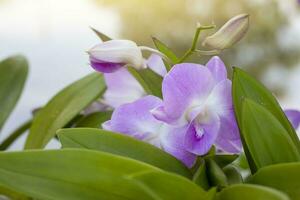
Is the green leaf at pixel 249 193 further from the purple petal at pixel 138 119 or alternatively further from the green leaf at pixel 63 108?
the green leaf at pixel 63 108

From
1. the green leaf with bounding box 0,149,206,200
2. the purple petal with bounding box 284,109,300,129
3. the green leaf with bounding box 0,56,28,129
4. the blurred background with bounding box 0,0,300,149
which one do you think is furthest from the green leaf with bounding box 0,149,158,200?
the blurred background with bounding box 0,0,300,149

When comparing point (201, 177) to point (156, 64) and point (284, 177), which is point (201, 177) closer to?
point (284, 177)

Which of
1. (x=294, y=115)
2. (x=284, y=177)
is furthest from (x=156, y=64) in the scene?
(x=284, y=177)

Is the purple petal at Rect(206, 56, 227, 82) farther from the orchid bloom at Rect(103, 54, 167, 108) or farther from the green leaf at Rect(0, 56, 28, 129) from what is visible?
the green leaf at Rect(0, 56, 28, 129)

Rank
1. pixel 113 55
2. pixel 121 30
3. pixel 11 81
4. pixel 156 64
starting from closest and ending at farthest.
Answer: pixel 113 55
pixel 156 64
pixel 11 81
pixel 121 30

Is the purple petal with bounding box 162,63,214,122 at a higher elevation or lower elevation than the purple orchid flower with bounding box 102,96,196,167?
higher

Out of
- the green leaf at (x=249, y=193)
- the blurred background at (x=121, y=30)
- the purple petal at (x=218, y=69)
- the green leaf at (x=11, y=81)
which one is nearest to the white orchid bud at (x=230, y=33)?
the purple petal at (x=218, y=69)

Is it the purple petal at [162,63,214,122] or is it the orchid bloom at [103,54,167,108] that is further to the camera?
the orchid bloom at [103,54,167,108]
